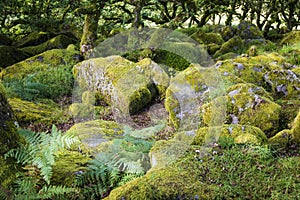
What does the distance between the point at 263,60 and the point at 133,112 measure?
3.15 m

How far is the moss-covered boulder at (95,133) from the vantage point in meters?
4.38

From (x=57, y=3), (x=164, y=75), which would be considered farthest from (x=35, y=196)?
(x=57, y=3)

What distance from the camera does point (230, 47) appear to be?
11555mm

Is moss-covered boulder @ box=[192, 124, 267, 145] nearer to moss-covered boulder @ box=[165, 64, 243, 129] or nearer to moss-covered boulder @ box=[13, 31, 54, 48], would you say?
moss-covered boulder @ box=[165, 64, 243, 129]

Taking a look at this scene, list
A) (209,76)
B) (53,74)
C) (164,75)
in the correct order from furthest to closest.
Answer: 1. (53,74)
2. (164,75)
3. (209,76)

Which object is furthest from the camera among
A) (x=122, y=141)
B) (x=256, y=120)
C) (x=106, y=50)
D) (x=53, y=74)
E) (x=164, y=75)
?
(x=106, y=50)

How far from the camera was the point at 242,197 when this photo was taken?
10.2 feet

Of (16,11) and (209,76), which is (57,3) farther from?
(209,76)

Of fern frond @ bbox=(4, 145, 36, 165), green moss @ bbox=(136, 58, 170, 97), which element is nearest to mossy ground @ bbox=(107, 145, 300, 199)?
fern frond @ bbox=(4, 145, 36, 165)

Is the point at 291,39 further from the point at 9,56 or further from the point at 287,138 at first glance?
the point at 9,56

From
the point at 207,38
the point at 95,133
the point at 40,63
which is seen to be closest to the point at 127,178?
the point at 95,133

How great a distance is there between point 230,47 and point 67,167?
9172mm

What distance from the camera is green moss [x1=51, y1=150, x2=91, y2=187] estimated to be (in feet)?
10.9

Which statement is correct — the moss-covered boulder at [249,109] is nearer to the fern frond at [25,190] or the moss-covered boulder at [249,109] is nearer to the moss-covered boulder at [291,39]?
the fern frond at [25,190]
